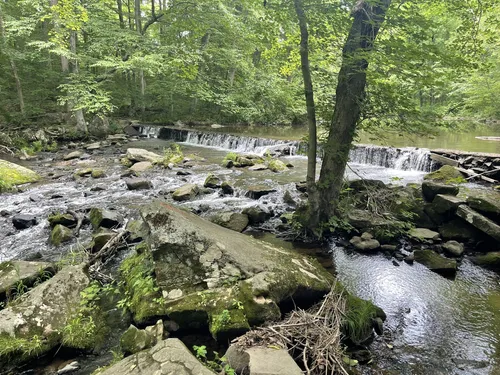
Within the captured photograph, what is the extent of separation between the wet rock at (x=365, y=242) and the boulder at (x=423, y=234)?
2.88ft

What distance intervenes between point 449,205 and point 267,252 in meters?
4.52

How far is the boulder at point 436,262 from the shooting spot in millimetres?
5211

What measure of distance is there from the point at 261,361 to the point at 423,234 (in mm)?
5165

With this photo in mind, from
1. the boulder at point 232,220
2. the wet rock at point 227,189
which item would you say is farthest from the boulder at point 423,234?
the wet rock at point 227,189

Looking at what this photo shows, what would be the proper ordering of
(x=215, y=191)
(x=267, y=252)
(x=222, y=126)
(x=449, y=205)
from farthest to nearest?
(x=222, y=126), (x=215, y=191), (x=449, y=205), (x=267, y=252)

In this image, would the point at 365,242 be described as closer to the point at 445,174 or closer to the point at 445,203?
the point at 445,203

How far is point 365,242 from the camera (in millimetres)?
6098

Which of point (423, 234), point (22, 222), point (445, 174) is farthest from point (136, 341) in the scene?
point (445, 174)

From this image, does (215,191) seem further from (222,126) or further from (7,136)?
(222,126)

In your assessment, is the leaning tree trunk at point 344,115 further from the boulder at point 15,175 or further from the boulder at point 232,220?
the boulder at point 15,175

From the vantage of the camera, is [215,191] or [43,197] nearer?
[43,197]

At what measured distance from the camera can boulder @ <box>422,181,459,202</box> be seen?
698 cm

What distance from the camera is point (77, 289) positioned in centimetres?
396

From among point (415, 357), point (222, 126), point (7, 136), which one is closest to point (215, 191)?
point (415, 357)
